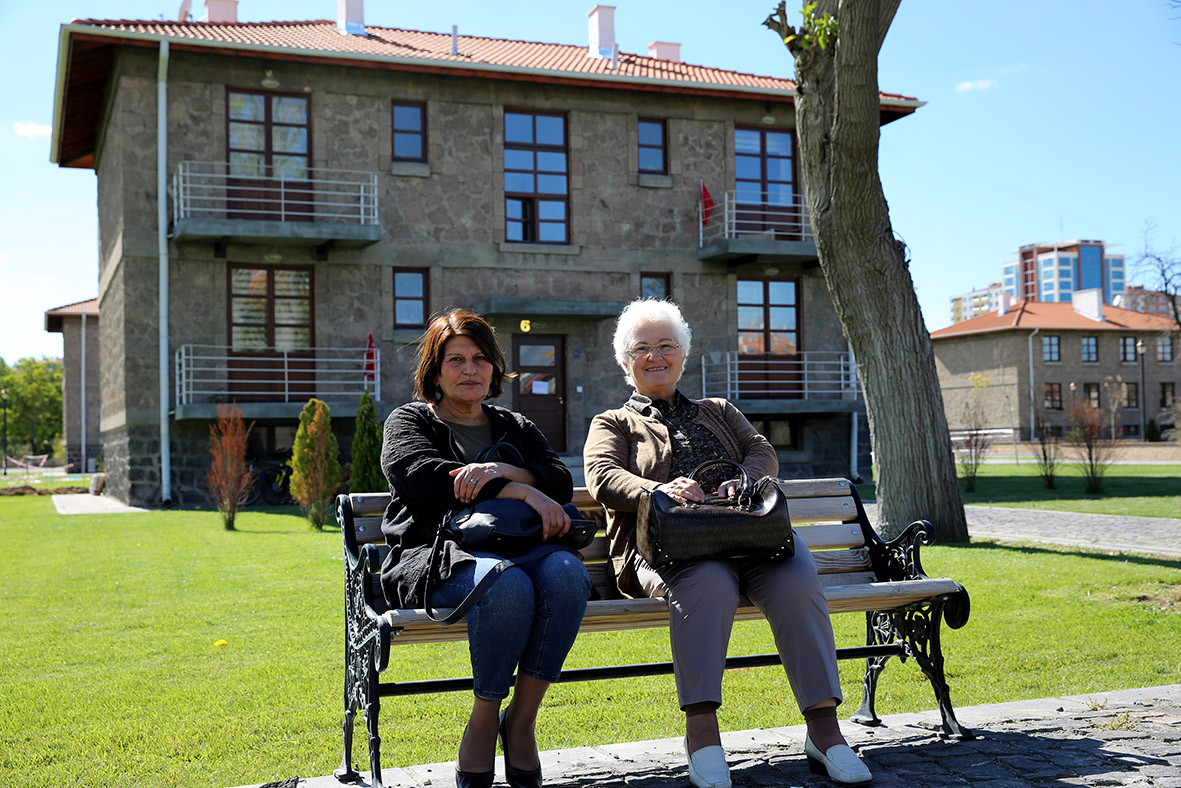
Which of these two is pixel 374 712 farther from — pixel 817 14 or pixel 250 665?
pixel 817 14

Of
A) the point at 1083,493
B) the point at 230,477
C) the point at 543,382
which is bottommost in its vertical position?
the point at 1083,493

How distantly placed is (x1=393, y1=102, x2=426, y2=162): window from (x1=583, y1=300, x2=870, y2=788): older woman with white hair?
1705 cm

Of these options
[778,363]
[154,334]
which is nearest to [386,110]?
[154,334]

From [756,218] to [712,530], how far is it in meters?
20.2

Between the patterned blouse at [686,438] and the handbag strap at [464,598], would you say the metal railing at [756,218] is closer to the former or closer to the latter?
the patterned blouse at [686,438]

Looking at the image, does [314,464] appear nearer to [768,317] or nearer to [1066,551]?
[1066,551]

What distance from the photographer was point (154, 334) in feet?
62.2

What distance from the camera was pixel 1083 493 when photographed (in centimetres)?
1862

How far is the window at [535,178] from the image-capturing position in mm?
21359

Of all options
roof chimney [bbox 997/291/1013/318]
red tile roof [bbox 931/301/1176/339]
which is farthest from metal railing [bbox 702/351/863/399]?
roof chimney [bbox 997/291/1013/318]

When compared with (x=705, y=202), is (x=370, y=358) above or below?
below

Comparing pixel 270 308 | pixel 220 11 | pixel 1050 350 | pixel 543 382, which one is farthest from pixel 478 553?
pixel 1050 350

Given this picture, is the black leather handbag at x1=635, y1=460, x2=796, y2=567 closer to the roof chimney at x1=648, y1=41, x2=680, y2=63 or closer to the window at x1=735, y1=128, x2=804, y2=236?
the window at x1=735, y1=128, x2=804, y2=236

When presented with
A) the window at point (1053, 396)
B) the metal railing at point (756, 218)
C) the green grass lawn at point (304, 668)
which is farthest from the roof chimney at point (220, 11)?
the window at point (1053, 396)
